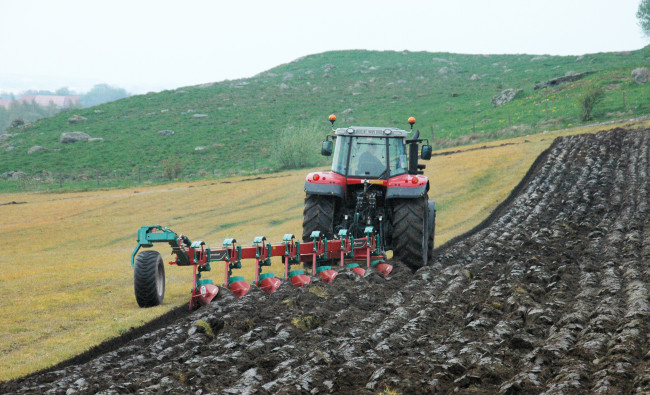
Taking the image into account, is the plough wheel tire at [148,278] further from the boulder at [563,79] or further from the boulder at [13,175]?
the boulder at [563,79]

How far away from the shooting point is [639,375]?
5.85 meters

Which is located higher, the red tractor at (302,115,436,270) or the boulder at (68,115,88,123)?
the boulder at (68,115,88,123)

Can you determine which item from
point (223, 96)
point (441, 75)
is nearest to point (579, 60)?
point (441, 75)

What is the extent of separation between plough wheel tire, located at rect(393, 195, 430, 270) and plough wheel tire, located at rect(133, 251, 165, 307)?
436 centimetres

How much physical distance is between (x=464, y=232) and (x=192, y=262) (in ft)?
34.4

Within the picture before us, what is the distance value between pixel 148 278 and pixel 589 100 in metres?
34.5

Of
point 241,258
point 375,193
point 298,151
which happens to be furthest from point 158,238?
point 298,151

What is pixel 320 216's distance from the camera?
13.0m

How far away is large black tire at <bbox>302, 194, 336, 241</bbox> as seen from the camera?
42.5 ft

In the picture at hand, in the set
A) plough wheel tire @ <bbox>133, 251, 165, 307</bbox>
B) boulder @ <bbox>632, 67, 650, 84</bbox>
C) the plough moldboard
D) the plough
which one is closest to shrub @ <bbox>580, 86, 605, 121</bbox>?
boulder @ <bbox>632, 67, 650, 84</bbox>

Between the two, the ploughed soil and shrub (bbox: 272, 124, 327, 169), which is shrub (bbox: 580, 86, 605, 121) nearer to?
shrub (bbox: 272, 124, 327, 169)

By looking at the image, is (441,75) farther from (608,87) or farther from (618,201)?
(618,201)

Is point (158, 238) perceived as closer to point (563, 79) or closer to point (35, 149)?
point (35, 149)

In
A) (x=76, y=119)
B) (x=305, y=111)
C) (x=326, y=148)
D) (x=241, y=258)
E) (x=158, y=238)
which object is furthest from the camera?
(x=76, y=119)
